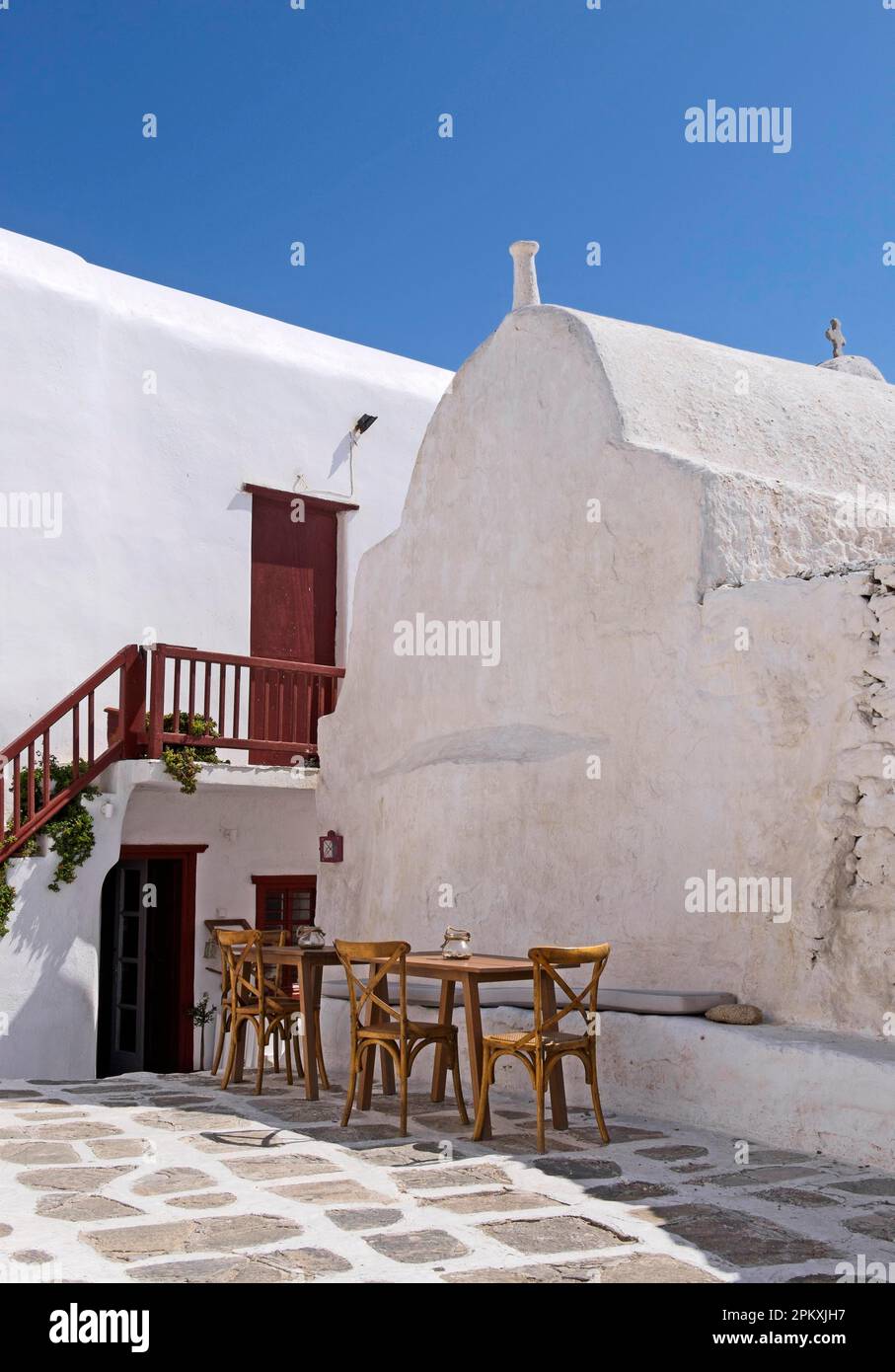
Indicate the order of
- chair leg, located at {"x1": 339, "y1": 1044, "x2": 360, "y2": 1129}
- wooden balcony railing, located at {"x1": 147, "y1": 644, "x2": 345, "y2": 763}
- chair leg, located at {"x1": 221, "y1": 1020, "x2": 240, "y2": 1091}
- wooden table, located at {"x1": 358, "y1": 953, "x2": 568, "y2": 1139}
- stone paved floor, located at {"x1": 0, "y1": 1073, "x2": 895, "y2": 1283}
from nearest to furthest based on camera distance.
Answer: stone paved floor, located at {"x1": 0, "y1": 1073, "x2": 895, "y2": 1283} → wooden table, located at {"x1": 358, "y1": 953, "x2": 568, "y2": 1139} → chair leg, located at {"x1": 339, "y1": 1044, "x2": 360, "y2": 1129} → chair leg, located at {"x1": 221, "y1": 1020, "x2": 240, "y2": 1091} → wooden balcony railing, located at {"x1": 147, "y1": 644, "x2": 345, "y2": 763}

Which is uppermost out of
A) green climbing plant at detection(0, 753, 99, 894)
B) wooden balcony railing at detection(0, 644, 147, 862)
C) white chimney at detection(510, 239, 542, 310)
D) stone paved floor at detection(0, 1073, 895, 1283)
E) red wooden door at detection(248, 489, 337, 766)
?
white chimney at detection(510, 239, 542, 310)

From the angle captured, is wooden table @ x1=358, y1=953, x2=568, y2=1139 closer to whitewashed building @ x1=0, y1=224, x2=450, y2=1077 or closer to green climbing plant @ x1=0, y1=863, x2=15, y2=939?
green climbing plant @ x1=0, y1=863, x2=15, y2=939

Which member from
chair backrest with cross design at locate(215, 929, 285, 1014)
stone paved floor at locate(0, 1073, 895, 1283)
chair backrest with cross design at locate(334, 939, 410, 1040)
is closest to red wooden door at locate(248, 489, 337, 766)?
chair backrest with cross design at locate(215, 929, 285, 1014)

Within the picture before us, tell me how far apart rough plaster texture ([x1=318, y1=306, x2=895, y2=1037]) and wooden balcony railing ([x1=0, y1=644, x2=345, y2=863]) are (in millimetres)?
958

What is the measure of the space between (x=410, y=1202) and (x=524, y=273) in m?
7.65

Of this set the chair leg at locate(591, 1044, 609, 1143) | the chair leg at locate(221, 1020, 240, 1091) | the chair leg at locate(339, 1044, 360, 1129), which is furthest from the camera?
the chair leg at locate(221, 1020, 240, 1091)

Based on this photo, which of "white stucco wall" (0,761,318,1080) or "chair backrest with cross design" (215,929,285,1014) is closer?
Answer: "chair backrest with cross design" (215,929,285,1014)

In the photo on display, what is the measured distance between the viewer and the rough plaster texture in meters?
6.81

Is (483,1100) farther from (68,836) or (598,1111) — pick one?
(68,836)

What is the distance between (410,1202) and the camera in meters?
5.16

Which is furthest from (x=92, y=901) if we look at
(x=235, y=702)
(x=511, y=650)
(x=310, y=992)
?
(x=511, y=650)
